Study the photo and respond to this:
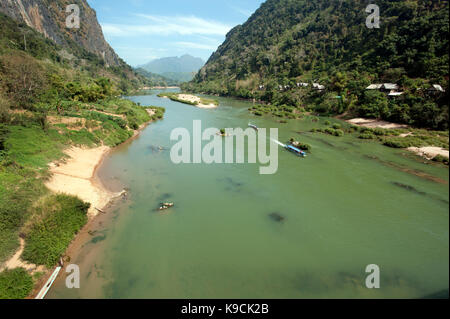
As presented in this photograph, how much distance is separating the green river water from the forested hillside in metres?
3.17

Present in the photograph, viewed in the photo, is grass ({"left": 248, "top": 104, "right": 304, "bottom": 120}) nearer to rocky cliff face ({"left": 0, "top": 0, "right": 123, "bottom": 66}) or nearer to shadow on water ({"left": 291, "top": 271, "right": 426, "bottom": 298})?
shadow on water ({"left": 291, "top": 271, "right": 426, "bottom": 298})

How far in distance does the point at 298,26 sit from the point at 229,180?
135613 mm

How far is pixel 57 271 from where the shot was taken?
30.6ft

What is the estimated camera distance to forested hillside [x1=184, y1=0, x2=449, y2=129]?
8.92 m

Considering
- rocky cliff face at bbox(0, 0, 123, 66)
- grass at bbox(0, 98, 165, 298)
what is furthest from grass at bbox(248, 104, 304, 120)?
rocky cliff face at bbox(0, 0, 123, 66)

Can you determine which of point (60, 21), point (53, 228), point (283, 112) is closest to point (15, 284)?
point (53, 228)

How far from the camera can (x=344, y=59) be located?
72.9 metres

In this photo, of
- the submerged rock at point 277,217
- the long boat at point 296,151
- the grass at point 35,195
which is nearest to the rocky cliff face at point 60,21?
the grass at point 35,195

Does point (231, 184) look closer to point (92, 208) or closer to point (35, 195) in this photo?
point (92, 208)

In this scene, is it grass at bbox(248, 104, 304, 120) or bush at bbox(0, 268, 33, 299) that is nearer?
bush at bbox(0, 268, 33, 299)

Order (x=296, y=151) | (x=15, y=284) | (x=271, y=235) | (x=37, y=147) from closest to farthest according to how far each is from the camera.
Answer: (x=15, y=284)
(x=271, y=235)
(x=37, y=147)
(x=296, y=151)

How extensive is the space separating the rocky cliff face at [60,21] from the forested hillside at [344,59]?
56690 mm

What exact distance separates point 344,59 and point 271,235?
81.8 meters
